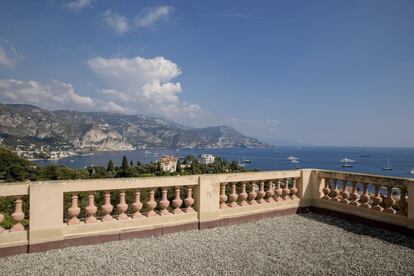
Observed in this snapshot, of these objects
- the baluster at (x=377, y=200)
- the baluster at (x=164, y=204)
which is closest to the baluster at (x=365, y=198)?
the baluster at (x=377, y=200)

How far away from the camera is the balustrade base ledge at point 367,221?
20.8 ft

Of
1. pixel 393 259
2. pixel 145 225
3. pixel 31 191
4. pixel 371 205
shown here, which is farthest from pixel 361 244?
pixel 31 191

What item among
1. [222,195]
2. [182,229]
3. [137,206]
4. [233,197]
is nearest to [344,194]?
[233,197]

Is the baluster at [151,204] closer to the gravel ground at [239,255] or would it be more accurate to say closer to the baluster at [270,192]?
the gravel ground at [239,255]

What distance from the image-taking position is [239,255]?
5.11 meters

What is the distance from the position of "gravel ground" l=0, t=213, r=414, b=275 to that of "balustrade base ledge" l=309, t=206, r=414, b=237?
16 cm

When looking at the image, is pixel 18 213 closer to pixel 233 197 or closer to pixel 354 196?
pixel 233 197

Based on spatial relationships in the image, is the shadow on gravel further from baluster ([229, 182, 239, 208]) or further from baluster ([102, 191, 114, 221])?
baluster ([102, 191, 114, 221])

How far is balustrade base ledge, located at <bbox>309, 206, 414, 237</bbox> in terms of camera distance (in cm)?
635

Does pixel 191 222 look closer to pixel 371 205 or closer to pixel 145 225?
pixel 145 225

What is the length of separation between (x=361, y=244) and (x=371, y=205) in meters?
1.83

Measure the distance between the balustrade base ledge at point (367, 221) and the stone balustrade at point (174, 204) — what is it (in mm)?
61

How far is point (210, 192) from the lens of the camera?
22.2 feet

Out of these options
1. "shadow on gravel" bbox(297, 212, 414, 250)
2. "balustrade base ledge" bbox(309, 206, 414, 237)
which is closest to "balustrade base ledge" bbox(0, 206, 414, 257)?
"balustrade base ledge" bbox(309, 206, 414, 237)
